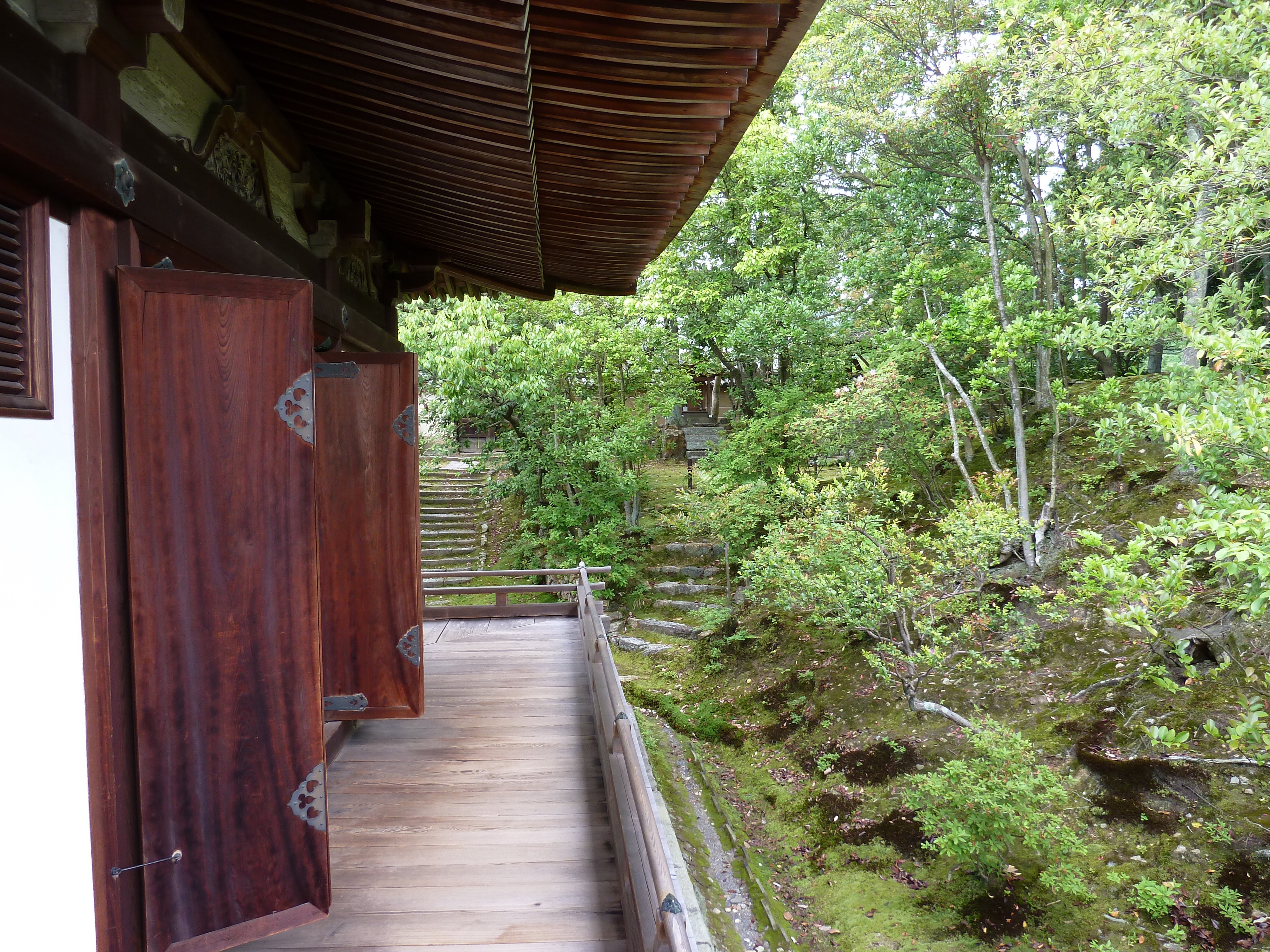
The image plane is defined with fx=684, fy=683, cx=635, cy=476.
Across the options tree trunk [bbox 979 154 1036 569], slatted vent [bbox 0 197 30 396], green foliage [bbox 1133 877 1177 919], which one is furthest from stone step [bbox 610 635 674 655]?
slatted vent [bbox 0 197 30 396]

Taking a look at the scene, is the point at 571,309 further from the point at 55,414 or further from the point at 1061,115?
the point at 55,414

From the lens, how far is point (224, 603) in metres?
1.77

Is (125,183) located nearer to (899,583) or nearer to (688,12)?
(688,12)

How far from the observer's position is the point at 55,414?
1.50m

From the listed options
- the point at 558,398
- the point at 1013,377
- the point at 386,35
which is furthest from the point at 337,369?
the point at 1013,377

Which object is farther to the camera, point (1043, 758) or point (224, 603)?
point (1043, 758)

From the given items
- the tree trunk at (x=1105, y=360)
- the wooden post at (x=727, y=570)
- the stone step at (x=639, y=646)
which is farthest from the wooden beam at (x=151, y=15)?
the tree trunk at (x=1105, y=360)

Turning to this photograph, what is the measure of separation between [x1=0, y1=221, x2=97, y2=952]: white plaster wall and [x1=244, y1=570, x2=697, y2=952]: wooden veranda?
1082mm

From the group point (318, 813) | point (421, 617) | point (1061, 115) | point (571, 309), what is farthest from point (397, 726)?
point (1061, 115)

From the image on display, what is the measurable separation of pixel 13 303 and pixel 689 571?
11.9m

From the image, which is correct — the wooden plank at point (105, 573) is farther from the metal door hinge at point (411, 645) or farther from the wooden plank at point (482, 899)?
the metal door hinge at point (411, 645)

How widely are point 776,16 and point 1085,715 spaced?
7218mm

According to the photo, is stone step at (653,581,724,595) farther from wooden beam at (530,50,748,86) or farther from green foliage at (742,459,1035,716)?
wooden beam at (530,50,748,86)

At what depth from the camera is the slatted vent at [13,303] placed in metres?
1.39
